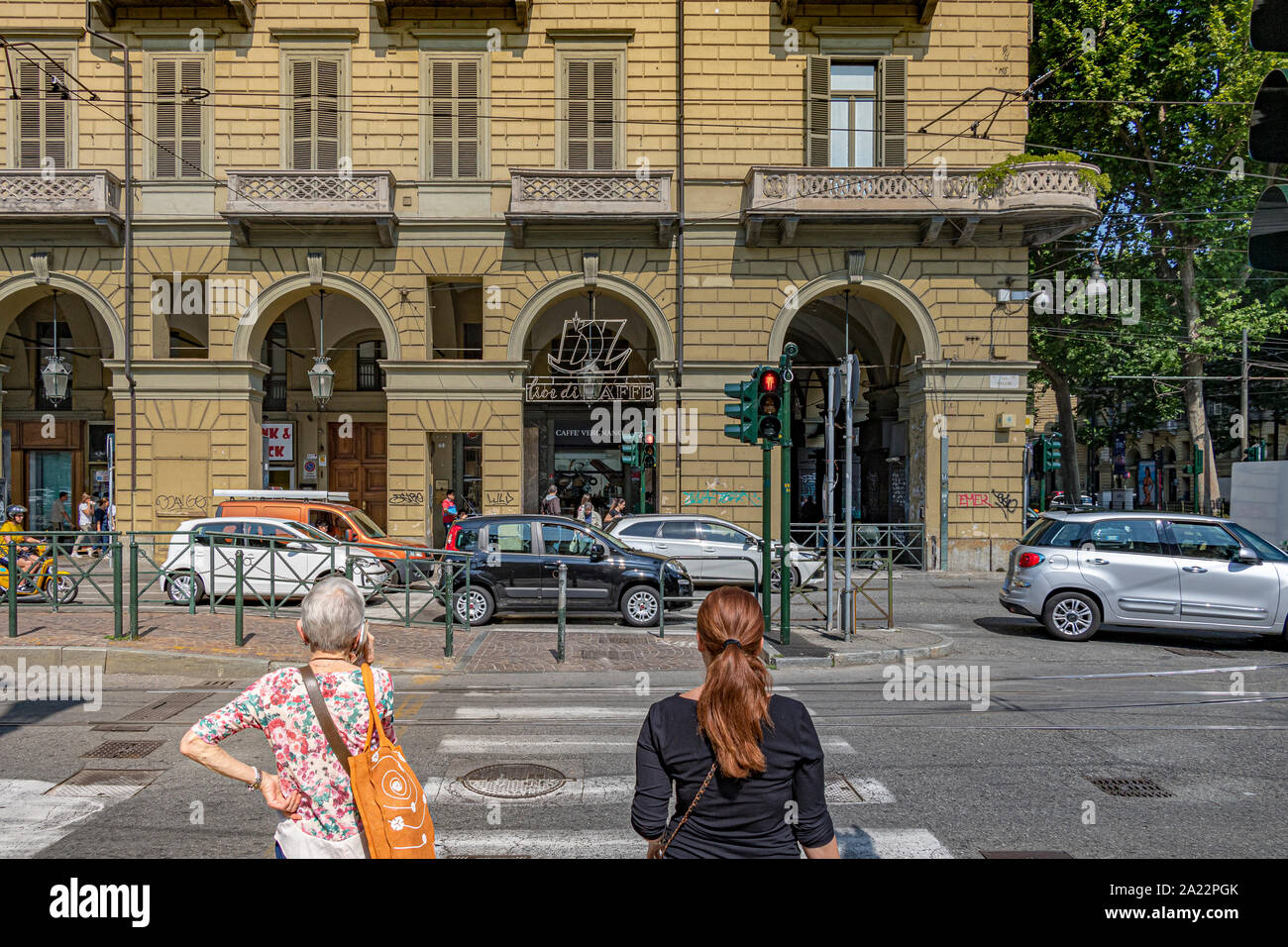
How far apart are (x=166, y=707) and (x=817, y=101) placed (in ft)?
66.1

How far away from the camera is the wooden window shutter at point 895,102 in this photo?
72.2 ft

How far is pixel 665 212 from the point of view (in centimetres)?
2138

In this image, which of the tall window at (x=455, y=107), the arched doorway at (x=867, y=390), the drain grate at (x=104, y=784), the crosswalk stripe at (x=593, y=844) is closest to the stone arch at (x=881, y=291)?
the arched doorway at (x=867, y=390)

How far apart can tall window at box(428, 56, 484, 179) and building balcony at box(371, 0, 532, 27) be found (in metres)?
1.20

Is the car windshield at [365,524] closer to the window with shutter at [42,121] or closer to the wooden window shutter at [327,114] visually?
the wooden window shutter at [327,114]

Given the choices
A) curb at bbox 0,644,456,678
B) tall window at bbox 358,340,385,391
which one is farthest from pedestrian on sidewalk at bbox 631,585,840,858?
tall window at bbox 358,340,385,391

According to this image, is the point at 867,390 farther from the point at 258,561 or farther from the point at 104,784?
the point at 104,784

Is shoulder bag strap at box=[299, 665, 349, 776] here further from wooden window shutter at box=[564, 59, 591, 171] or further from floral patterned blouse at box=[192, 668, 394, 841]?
wooden window shutter at box=[564, 59, 591, 171]

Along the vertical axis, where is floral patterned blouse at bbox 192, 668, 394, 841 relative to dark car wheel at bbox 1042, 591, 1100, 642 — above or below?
above

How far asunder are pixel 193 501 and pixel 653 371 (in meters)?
12.1

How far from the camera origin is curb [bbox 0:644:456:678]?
962 cm

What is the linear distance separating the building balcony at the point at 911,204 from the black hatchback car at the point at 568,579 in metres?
11.2
